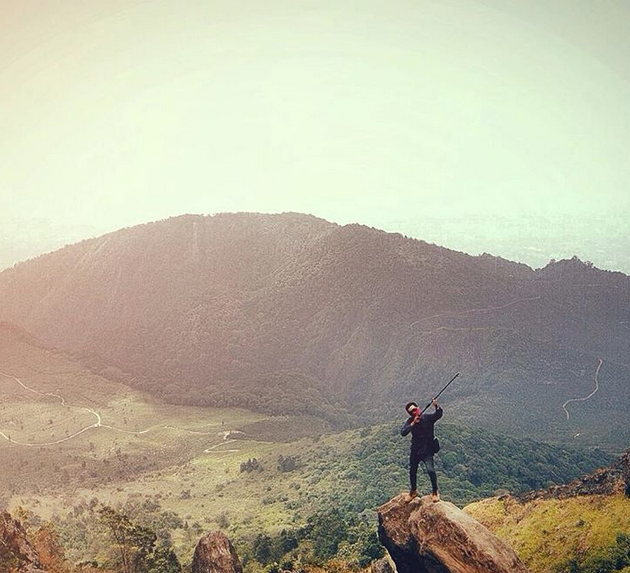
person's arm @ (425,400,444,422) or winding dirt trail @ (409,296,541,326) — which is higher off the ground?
winding dirt trail @ (409,296,541,326)

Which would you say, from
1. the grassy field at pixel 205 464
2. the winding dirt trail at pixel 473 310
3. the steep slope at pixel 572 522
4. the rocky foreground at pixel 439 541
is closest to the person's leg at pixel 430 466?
the rocky foreground at pixel 439 541

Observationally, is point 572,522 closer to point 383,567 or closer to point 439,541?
point 383,567

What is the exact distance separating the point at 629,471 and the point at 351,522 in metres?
27.5

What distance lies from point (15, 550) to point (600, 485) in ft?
110

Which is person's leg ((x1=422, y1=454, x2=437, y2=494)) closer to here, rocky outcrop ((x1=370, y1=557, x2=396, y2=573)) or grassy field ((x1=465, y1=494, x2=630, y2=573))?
rocky outcrop ((x1=370, y1=557, x2=396, y2=573))

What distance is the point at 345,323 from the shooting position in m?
156

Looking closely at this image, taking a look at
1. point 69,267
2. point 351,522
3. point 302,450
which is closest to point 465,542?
point 351,522

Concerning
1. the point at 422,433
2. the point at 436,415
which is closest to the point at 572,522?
the point at 422,433

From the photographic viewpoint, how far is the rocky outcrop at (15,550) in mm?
29156

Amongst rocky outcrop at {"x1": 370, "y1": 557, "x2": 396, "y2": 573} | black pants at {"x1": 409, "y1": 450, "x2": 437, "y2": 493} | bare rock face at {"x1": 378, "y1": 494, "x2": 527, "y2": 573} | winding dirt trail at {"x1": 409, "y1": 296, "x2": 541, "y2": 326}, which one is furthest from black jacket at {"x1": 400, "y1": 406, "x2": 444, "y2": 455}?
winding dirt trail at {"x1": 409, "y1": 296, "x2": 541, "y2": 326}

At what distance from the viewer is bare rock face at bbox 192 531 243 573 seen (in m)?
29.6

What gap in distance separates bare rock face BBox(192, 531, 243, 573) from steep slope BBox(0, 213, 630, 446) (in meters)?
83.3

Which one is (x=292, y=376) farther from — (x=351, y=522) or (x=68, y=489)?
(x=351, y=522)

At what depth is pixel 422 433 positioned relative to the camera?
21.0 m
